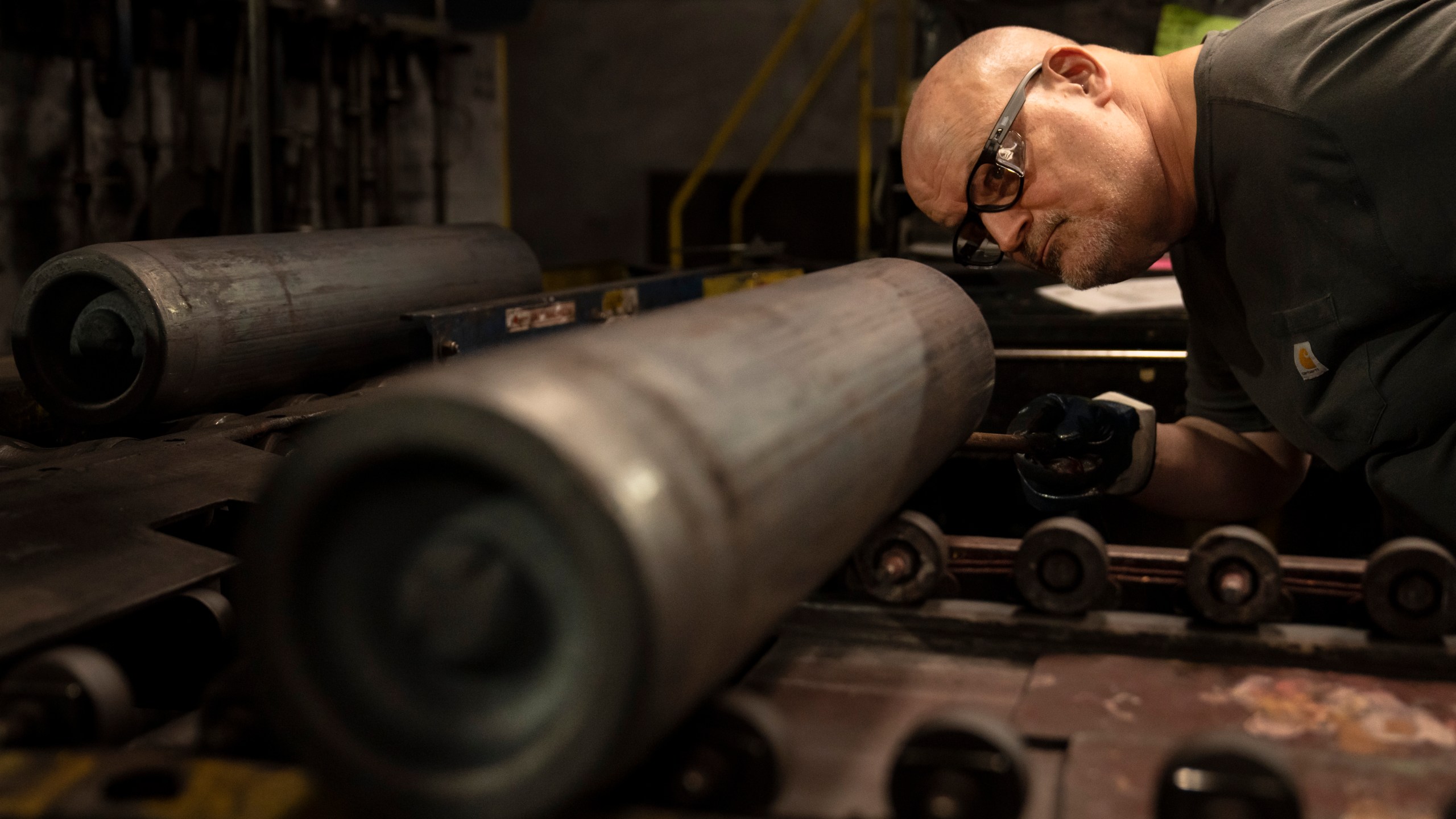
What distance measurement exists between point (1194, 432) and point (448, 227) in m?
1.80

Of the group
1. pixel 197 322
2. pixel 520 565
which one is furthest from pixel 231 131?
pixel 520 565

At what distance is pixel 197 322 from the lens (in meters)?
2.00

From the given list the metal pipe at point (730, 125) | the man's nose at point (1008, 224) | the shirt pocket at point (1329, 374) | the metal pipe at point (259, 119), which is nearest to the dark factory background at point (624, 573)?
the man's nose at point (1008, 224)

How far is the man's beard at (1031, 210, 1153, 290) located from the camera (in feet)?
6.23

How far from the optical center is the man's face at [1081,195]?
5.97 feet

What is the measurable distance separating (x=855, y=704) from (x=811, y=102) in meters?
6.19

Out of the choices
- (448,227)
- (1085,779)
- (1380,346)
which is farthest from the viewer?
(448,227)

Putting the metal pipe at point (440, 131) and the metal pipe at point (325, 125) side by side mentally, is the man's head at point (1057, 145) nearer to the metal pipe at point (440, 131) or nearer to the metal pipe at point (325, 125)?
the metal pipe at point (325, 125)

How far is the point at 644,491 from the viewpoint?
75cm

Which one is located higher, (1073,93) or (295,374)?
(1073,93)

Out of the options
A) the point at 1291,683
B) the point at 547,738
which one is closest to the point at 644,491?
the point at 547,738

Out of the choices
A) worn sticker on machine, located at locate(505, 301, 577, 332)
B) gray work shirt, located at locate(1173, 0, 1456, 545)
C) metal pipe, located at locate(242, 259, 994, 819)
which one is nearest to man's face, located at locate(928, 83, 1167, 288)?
gray work shirt, located at locate(1173, 0, 1456, 545)

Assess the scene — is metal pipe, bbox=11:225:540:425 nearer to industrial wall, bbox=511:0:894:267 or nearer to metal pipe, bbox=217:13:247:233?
metal pipe, bbox=217:13:247:233

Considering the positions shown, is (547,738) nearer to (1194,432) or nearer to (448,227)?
(1194,432)
